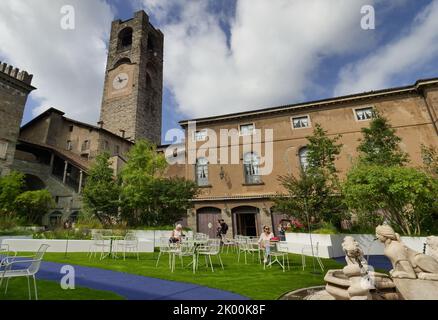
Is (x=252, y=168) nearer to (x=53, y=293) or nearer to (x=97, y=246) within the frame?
(x=97, y=246)

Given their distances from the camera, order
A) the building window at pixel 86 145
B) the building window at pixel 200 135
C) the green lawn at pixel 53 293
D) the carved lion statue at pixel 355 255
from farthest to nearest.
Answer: the building window at pixel 86 145
the building window at pixel 200 135
the green lawn at pixel 53 293
the carved lion statue at pixel 355 255

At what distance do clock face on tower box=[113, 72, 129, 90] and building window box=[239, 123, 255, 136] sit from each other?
27465mm


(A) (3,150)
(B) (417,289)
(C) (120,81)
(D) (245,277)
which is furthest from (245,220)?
(C) (120,81)

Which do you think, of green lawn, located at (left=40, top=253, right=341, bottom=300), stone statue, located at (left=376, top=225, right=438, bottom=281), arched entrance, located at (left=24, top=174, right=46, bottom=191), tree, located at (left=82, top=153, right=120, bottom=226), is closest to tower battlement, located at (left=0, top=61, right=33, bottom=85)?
arched entrance, located at (left=24, top=174, right=46, bottom=191)

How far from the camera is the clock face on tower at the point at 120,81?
40.5 meters

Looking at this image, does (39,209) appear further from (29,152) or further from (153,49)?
(153,49)

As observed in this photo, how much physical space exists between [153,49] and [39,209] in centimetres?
3727

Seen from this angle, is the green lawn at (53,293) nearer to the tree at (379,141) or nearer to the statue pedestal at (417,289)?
the statue pedestal at (417,289)

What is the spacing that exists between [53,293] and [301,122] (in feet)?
62.9

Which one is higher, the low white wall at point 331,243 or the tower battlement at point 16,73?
the tower battlement at point 16,73

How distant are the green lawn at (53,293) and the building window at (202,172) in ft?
51.8

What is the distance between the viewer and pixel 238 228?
1914cm

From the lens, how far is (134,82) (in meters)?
39.4

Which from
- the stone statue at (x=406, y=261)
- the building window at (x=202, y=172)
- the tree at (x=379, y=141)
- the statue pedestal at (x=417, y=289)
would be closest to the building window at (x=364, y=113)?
the tree at (x=379, y=141)
